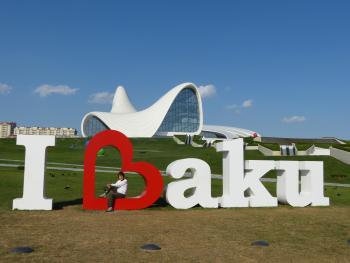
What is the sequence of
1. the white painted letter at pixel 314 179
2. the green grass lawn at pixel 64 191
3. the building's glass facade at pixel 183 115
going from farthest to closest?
the building's glass facade at pixel 183 115 < the white painted letter at pixel 314 179 < the green grass lawn at pixel 64 191

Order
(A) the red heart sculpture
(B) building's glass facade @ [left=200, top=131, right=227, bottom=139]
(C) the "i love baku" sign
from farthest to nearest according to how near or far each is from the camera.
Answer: (B) building's glass facade @ [left=200, top=131, right=227, bottom=139] < (A) the red heart sculpture < (C) the "i love baku" sign

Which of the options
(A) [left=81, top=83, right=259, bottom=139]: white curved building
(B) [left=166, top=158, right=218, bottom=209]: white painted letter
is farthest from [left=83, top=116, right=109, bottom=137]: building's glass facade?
(B) [left=166, top=158, right=218, bottom=209]: white painted letter

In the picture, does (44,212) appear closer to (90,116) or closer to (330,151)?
(330,151)

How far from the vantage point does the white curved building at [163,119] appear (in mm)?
85562

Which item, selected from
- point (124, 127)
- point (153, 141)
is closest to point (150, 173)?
point (153, 141)

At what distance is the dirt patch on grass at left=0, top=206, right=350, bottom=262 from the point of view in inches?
263

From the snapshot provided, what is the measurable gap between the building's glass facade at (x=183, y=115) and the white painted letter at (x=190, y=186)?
75.7m

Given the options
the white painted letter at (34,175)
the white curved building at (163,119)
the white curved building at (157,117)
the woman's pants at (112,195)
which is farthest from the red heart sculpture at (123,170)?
the white curved building at (157,117)

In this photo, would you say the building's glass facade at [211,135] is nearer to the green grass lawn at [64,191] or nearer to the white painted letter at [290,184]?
the green grass lawn at [64,191]

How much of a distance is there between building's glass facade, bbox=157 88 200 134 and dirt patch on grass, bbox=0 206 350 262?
77376 millimetres

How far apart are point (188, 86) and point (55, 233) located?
85.2 metres

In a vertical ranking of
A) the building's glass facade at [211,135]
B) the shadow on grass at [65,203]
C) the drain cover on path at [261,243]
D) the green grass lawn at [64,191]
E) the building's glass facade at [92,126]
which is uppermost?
the building's glass facade at [92,126]

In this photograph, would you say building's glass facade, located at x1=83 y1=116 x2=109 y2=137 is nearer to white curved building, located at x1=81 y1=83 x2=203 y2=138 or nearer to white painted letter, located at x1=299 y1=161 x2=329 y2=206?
white curved building, located at x1=81 y1=83 x2=203 y2=138

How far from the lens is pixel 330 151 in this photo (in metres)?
37.0
